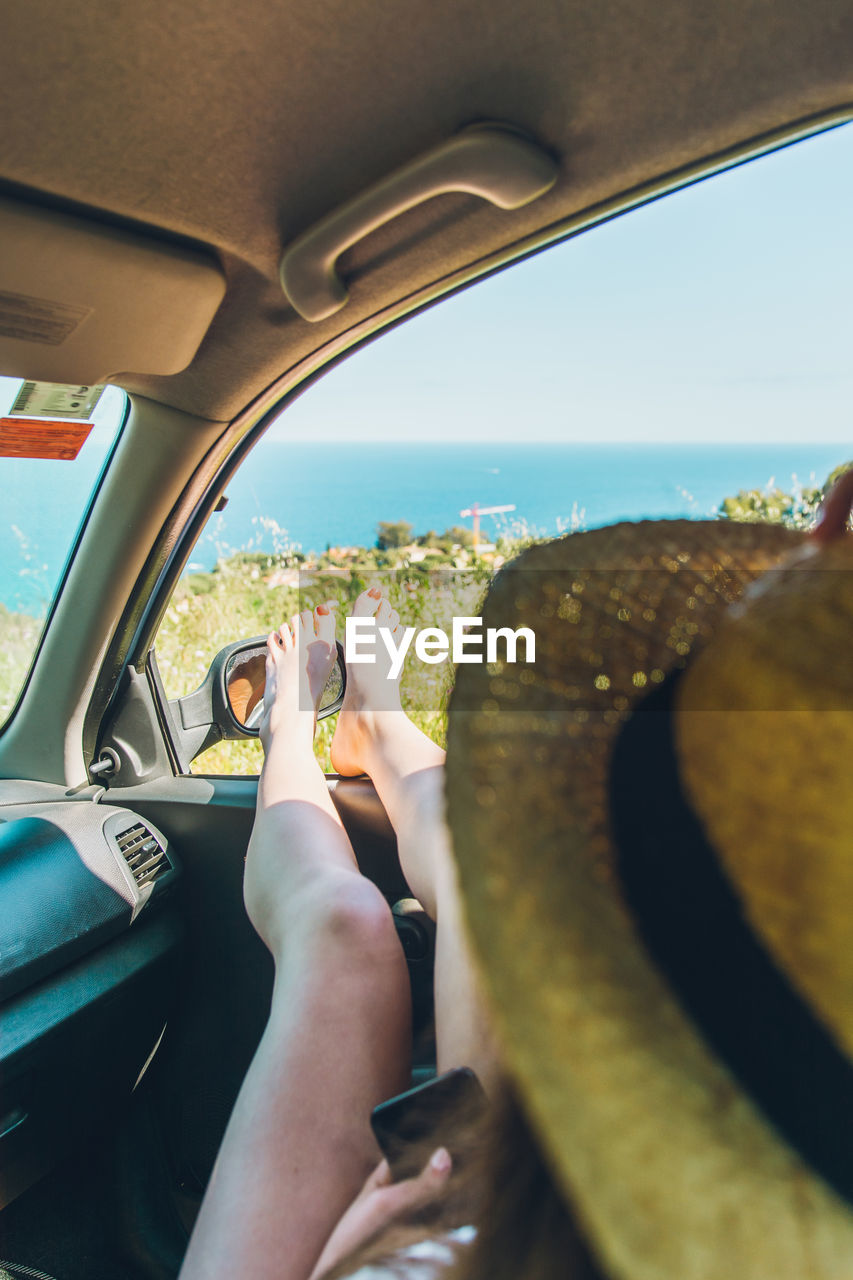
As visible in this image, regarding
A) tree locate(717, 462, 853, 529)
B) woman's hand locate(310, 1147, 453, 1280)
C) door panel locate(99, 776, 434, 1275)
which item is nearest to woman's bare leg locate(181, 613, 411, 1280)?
woman's hand locate(310, 1147, 453, 1280)

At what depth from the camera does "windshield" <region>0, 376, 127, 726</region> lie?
1.65m

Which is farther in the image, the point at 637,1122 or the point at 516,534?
the point at 516,534

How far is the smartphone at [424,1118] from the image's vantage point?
69 centimetres

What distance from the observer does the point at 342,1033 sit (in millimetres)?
1146

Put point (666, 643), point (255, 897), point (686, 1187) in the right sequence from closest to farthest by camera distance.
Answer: point (686, 1187) < point (666, 643) < point (255, 897)

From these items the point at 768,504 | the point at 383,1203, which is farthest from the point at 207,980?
the point at 768,504

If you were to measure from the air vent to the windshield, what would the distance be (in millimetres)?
460

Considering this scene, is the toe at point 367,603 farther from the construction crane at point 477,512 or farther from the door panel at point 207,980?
the door panel at point 207,980

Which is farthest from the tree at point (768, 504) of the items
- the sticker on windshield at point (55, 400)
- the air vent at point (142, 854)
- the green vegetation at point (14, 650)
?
the green vegetation at point (14, 650)

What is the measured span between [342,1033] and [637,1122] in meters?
0.92

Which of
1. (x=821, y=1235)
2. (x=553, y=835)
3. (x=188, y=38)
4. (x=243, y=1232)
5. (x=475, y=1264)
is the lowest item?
(x=243, y=1232)

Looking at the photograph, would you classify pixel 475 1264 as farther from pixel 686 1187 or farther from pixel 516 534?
pixel 516 534

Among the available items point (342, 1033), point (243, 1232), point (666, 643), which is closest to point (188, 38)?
point (666, 643)

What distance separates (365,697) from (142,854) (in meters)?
0.65
